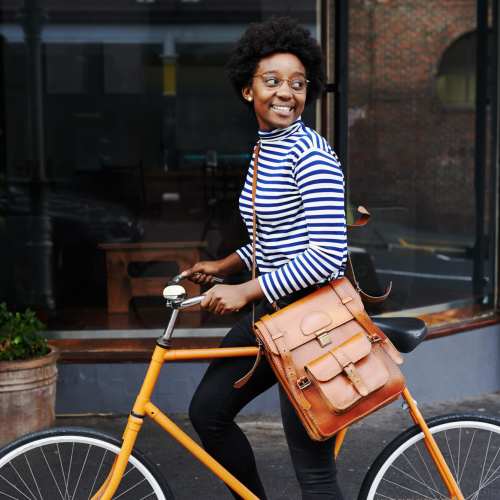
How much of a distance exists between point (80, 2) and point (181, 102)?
2.18m

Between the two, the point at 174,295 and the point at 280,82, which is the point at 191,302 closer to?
the point at 174,295

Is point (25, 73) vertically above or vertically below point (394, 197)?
above

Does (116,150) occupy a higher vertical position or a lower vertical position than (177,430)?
higher

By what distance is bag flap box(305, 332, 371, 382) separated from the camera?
8.41 ft

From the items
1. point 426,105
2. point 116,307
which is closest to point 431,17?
point 426,105

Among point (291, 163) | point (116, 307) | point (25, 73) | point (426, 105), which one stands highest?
point (25, 73)

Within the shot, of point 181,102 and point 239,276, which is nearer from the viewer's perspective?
point 239,276

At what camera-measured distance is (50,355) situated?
4.61 m

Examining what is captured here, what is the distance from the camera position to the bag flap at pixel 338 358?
2.56 metres

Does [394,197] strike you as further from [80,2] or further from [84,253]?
[80,2]

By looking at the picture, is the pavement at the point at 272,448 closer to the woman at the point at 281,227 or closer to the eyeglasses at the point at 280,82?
the woman at the point at 281,227

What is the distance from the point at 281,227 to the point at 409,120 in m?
3.93

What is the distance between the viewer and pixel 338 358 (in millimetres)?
2580

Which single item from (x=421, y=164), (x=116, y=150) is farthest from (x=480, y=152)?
(x=116, y=150)
